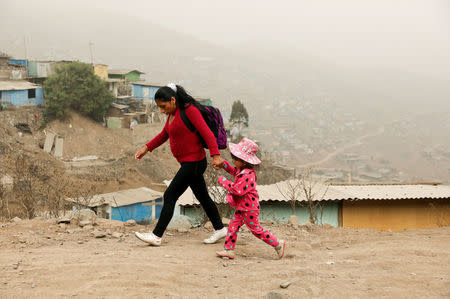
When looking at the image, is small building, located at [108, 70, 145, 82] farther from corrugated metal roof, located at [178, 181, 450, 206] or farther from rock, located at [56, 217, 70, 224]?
rock, located at [56, 217, 70, 224]

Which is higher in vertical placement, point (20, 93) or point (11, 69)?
point (11, 69)

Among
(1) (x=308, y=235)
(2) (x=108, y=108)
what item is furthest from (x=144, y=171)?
(1) (x=308, y=235)

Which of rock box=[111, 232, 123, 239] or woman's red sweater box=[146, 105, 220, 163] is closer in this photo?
woman's red sweater box=[146, 105, 220, 163]

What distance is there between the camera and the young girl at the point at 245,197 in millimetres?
3963

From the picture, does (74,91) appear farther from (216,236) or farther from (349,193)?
(216,236)

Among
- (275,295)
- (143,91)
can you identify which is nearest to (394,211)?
(275,295)

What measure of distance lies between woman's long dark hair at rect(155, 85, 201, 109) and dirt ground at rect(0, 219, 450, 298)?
1476 millimetres

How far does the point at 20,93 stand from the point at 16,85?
1124 mm

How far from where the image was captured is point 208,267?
3.61 meters

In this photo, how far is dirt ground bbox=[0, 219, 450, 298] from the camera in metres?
2.92

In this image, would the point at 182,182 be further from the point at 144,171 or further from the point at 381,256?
the point at 144,171

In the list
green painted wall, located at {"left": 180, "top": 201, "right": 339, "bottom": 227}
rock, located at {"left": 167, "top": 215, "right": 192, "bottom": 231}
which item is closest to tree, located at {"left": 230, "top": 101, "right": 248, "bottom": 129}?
green painted wall, located at {"left": 180, "top": 201, "right": 339, "bottom": 227}

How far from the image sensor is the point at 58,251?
4.03 meters

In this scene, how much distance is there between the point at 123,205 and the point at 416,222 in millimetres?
15424
